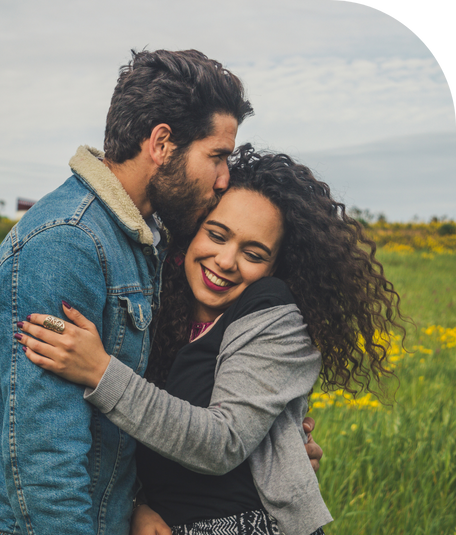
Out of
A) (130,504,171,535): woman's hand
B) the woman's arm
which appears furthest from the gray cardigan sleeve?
(130,504,171,535): woman's hand

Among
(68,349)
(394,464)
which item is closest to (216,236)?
(68,349)

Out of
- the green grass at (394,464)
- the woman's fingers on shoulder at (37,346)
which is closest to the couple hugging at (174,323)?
the woman's fingers on shoulder at (37,346)

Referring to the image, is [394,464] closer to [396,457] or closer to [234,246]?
[396,457]

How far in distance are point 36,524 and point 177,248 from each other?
124 cm

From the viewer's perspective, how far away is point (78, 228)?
1558 millimetres

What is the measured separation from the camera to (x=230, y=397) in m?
1.72

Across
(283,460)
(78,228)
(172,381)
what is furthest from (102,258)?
(283,460)

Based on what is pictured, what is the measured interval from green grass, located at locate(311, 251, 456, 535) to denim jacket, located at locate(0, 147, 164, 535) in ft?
6.19

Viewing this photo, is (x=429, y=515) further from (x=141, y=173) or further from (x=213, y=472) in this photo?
(x=141, y=173)

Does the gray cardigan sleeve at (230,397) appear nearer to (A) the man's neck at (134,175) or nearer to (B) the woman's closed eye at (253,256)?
(B) the woman's closed eye at (253,256)

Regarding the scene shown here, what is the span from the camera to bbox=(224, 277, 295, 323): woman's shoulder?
191 centimetres

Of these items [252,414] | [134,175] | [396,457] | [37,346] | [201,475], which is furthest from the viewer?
[396,457]

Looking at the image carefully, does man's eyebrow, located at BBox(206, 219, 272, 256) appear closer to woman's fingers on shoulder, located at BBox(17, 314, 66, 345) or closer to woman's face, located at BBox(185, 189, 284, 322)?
woman's face, located at BBox(185, 189, 284, 322)

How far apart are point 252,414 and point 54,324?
2.30 feet
